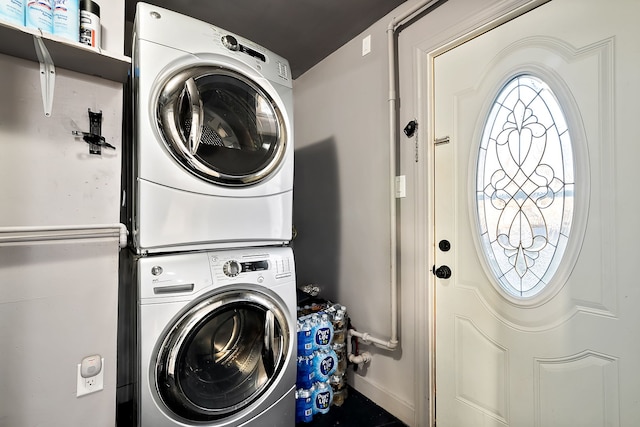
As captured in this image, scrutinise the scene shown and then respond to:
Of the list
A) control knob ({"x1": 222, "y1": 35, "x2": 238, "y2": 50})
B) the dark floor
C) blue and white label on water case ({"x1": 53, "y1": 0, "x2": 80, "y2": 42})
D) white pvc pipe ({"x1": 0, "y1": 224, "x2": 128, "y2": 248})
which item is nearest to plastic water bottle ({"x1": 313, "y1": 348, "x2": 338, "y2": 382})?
the dark floor

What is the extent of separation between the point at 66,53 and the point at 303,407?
75.9 inches

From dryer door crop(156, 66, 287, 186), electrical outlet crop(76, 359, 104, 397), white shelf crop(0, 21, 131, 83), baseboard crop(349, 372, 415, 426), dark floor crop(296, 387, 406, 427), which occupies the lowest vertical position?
dark floor crop(296, 387, 406, 427)

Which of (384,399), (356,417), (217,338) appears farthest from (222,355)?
(384,399)

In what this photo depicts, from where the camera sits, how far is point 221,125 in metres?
1.29

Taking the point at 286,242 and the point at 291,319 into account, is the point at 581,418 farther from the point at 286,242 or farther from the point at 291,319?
the point at 286,242

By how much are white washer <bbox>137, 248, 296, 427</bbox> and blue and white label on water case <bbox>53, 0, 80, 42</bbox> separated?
80cm

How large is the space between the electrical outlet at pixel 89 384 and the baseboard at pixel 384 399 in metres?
1.47

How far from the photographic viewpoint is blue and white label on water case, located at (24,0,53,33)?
94 cm

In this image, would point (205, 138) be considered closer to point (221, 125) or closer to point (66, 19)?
point (221, 125)

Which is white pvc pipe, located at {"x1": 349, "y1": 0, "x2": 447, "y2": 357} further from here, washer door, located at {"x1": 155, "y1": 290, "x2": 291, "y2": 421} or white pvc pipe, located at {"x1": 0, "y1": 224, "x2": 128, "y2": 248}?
white pvc pipe, located at {"x1": 0, "y1": 224, "x2": 128, "y2": 248}

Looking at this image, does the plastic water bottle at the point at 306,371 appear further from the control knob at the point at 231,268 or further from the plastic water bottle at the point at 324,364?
the control knob at the point at 231,268

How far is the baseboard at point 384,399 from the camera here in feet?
5.53

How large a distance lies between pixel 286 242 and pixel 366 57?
1.35 m

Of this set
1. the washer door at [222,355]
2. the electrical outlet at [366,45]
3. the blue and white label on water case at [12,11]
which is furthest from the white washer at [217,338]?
the electrical outlet at [366,45]
